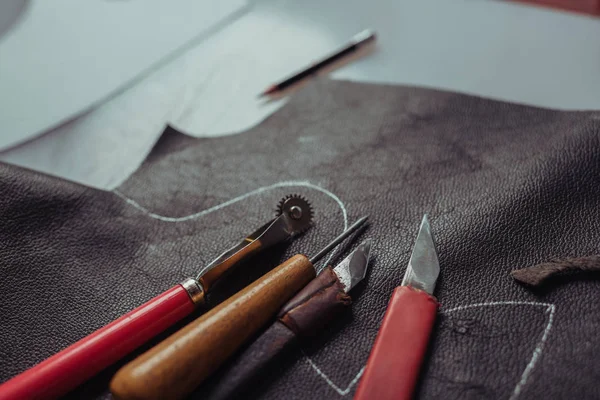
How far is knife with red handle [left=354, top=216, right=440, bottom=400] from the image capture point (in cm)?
52

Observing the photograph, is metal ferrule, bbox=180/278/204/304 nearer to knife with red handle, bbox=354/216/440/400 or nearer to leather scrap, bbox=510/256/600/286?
knife with red handle, bbox=354/216/440/400

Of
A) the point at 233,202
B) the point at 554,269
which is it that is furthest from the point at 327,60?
the point at 554,269

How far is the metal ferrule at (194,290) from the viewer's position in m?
0.62

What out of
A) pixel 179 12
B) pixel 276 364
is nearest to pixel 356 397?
pixel 276 364

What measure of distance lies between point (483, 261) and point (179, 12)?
2.90ft

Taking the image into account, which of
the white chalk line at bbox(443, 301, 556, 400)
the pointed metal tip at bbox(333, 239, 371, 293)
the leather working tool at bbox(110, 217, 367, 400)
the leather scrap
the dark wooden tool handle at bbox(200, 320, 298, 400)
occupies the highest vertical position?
the leather working tool at bbox(110, 217, 367, 400)

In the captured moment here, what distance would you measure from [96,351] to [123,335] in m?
0.03

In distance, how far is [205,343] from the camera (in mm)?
539

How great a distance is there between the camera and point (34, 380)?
54 cm

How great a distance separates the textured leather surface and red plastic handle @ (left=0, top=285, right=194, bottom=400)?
0.03 meters

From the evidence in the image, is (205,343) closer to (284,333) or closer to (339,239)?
(284,333)

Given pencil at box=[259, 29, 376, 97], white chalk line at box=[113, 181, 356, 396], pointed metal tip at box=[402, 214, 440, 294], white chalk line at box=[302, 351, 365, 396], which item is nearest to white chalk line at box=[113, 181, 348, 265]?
white chalk line at box=[113, 181, 356, 396]

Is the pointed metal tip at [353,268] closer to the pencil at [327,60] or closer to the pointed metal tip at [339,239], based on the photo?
the pointed metal tip at [339,239]

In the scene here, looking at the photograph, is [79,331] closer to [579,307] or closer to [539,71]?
[579,307]
